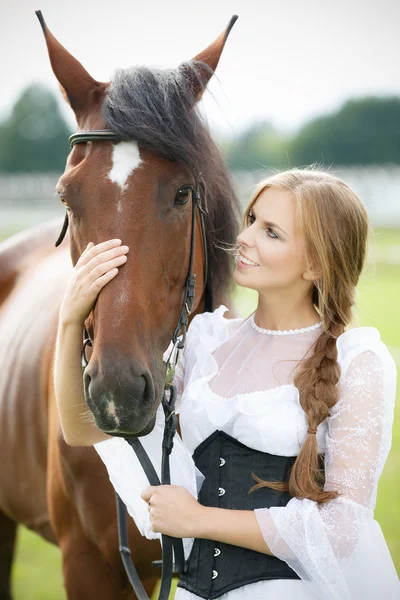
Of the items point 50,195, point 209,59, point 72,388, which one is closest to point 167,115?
point 209,59

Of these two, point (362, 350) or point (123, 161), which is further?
point (123, 161)

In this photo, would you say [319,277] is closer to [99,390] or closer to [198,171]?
[198,171]

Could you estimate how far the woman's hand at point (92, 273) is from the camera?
5.15ft

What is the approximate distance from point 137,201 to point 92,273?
0.82 feet

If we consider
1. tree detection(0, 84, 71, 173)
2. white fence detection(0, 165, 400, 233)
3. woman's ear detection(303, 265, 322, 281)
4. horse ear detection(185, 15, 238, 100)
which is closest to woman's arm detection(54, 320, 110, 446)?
woman's ear detection(303, 265, 322, 281)

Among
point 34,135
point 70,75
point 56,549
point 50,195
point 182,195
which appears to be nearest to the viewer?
point 182,195

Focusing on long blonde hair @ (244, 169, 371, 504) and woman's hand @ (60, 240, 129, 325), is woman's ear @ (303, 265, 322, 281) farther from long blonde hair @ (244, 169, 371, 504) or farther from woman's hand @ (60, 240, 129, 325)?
woman's hand @ (60, 240, 129, 325)

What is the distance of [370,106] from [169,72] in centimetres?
6205

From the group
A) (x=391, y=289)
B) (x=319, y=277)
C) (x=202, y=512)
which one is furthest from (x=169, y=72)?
(x=391, y=289)

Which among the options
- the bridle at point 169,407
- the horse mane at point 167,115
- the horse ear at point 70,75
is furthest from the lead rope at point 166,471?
the horse ear at point 70,75

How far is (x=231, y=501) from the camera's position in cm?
169

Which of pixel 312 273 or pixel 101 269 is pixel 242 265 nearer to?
pixel 312 273

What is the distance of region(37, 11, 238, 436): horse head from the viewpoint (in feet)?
5.00

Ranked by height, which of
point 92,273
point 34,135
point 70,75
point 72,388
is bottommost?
point 72,388
